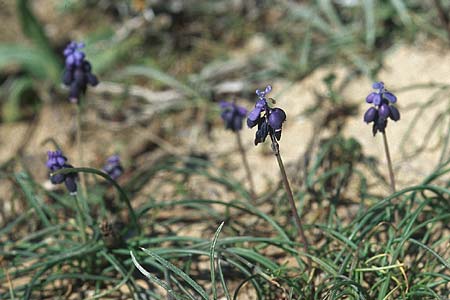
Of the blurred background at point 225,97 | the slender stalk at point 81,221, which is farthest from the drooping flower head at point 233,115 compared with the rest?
the slender stalk at point 81,221

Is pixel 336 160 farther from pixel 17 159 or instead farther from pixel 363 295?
pixel 17 159

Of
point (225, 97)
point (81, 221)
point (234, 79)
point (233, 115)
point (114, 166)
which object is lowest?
point (81, 221)

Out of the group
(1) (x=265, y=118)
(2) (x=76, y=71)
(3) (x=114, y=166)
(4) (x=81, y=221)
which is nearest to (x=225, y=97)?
(3) (x=114, y=166)

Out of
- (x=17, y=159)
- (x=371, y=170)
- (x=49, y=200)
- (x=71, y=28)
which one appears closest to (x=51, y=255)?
(x=49, y=200)

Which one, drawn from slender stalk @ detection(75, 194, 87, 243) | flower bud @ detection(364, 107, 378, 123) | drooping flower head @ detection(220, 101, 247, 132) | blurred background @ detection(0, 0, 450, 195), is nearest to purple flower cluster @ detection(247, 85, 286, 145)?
flower bud @ detection(364, 107, 378, 123)

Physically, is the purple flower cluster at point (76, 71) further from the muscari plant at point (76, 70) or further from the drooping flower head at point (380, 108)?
the drooping flower head at point (380, 108)

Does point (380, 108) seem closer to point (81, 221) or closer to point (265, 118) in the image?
point (265, 118)
